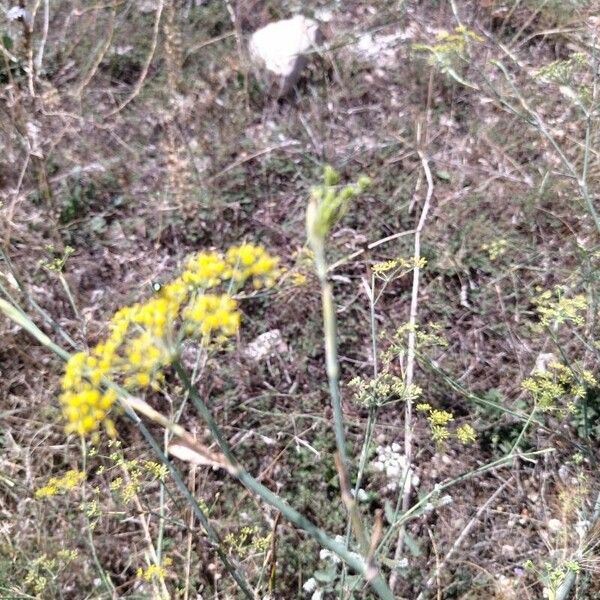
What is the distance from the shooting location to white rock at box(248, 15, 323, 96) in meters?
3.57

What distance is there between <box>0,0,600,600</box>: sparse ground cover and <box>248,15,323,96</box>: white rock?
102 mm

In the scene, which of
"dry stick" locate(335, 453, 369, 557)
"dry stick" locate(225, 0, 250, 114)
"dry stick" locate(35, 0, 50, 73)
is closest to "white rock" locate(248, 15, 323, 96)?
"dry stick" locate(225, 0, 250, 114)

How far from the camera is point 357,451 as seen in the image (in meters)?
2.59

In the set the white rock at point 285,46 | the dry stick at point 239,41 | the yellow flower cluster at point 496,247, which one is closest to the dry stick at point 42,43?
the dry stick at point 239,41

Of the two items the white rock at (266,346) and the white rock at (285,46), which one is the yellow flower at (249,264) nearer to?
the white rock at (266,346)

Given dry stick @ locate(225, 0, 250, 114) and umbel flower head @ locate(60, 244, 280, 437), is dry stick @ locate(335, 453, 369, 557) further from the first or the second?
dry stick @ locate(225, 0, 250, 114)

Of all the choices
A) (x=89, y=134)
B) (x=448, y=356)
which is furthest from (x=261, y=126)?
(x=448, y=356)

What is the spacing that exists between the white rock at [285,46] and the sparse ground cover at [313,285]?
0.33 feet

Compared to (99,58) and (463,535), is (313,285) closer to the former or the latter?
(463,535)

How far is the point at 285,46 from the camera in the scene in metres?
3.66

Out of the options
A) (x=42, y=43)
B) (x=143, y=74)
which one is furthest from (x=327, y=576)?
(x=42, y=43)

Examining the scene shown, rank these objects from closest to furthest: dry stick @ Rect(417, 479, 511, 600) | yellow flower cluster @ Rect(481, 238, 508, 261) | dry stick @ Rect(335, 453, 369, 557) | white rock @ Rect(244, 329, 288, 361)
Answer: dry stick @ Rect(335, 453, 369, 557) → dry stick @ Rect(417, 479, 511, 600) → yellow flower cluster @ Rect(481, 238, 508, 261) → white rock @ Rect(244, 329, 288, 361)

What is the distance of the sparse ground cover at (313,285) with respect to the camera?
2.23 m

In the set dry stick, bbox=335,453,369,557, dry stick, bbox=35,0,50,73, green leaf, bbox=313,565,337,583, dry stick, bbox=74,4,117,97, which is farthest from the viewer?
dry stick, bbox=74,4,117,97
